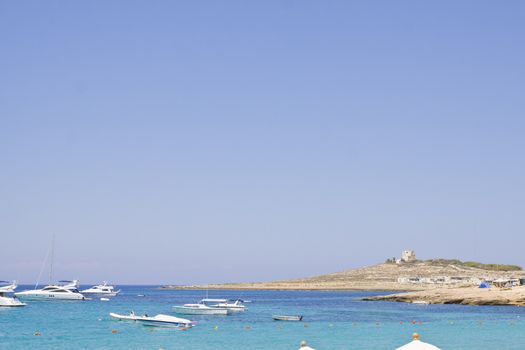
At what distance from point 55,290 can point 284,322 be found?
68811 millimetres

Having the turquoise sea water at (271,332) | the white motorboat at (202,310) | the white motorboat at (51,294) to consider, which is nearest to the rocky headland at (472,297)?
the turquoise sea water at (271,332)

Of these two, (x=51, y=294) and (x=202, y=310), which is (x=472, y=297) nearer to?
(x=202, y=310)

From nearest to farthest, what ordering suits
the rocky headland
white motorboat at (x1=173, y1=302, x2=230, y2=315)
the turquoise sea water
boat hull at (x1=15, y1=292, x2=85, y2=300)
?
the turquoise sea water, white motorboat at (x1=173, y1=302, x2=230, y2=315), the rocky headland, boat hull at (x1=15, y1=292, x2=85, y2=300)

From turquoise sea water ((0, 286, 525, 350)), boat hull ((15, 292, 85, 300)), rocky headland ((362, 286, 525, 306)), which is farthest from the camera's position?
boat hull ((15, 292, 85, 300))

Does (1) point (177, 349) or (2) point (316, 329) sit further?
(2) point (316, 329)

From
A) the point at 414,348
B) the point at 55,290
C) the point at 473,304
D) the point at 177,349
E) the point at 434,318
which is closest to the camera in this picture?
the point at 414,348

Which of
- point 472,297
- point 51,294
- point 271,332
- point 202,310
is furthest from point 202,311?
point 51,294

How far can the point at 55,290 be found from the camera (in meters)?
131

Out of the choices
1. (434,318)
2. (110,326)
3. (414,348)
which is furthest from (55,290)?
(414,348)

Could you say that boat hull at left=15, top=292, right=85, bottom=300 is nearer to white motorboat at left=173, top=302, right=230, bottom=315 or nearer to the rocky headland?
white motorboat at left=173, top=302, right=230, bottom=315

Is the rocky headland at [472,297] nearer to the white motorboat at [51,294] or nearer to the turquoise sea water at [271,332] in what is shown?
the turquoise sea water at [271,332]

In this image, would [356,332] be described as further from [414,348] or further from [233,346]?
[414,348]

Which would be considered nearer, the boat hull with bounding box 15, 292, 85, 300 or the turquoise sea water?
the turquoise sea water

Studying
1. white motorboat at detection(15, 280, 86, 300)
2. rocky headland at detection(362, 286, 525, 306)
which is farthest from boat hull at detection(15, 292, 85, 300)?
rocky headland at detection(362, 286, 525, 306)
